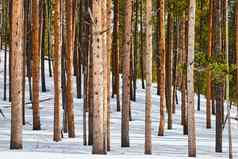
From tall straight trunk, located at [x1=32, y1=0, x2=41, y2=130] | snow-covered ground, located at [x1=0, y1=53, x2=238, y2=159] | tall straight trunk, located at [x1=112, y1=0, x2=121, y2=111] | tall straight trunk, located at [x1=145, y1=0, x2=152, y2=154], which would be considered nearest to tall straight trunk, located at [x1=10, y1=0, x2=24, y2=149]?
snow-covered ground, located at [x1=0, y1=53, x2=238, y2=159]

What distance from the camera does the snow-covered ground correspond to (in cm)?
990

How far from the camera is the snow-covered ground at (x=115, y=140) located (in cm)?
990

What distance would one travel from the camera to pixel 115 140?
1802 cm

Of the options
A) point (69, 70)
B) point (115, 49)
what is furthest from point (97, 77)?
point (115, 49)

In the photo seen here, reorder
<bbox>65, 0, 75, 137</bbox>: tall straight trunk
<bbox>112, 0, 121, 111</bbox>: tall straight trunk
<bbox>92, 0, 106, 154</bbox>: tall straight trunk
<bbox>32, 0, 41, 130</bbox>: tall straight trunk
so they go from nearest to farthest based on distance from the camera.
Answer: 1. <bbox>92, 0, 106, 154</bbox>: tall straight trunk
2. <bbox>65, 0, 75, 137</bbox>: tall straight trunk
3. <bbox>32, 0, 41, 130</bbox>: tall straight trunk
4. <bbox>112, 0, 121, 111</bbox>: tall straight trunk

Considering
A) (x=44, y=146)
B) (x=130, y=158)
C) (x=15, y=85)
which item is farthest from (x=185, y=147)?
(x=130, y=158)

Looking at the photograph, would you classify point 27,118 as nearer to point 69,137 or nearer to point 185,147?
point 69,137

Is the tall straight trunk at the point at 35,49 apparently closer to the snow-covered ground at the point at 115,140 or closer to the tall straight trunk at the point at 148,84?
the snow-covered ground at the point at 115,140

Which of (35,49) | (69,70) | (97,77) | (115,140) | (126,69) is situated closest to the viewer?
(97,77)

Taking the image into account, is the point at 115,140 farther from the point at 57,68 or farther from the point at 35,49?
the point at 35,49

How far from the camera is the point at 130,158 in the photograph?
897cm

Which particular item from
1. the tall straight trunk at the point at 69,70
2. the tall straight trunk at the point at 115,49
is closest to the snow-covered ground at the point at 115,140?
the tall straight trunk at the point at 69,70

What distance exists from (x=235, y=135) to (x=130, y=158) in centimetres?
1520

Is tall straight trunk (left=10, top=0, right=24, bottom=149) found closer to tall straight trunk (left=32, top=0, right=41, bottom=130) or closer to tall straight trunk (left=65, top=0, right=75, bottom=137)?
Answer: tall straight trunk (left=65, top=0, right=75, bottom=137)
